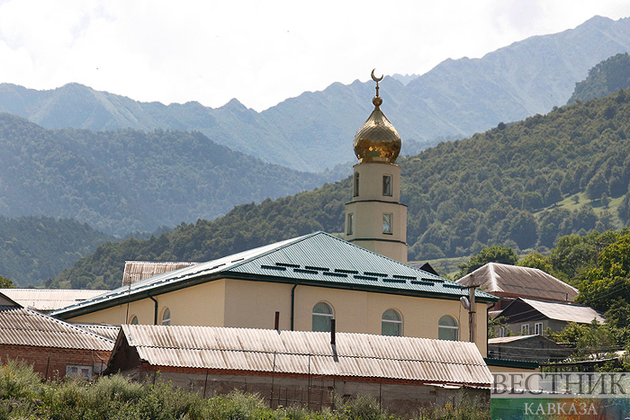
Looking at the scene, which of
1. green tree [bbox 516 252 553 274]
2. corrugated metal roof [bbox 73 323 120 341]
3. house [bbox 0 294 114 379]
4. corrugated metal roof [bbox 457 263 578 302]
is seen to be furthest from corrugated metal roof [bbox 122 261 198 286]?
green tree [bbox 516 252 553 274]

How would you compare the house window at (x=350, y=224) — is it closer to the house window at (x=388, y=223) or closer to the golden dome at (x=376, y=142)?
the house window at (x=388, y=223)

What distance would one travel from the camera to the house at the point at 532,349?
69562 millimetres

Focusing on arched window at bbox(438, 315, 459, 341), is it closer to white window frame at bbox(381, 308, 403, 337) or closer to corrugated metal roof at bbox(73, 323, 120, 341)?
white window frame at bbox(381, 308, 403, 337)

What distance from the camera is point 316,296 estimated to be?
38.2 metres

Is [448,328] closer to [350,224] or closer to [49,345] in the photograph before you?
[49,345]

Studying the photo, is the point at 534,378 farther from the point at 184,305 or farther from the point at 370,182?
the point at 370,182

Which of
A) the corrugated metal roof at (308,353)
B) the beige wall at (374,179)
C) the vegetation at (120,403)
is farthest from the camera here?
the beige wall at (374,179)

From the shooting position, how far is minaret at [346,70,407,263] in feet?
181

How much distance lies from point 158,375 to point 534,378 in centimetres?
1132

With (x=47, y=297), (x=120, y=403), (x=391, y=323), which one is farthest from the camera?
(x=47, y=297)

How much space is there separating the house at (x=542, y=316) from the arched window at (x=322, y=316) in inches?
1904

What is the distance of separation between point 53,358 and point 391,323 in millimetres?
13271

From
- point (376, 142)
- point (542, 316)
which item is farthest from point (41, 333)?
point (542, 316)

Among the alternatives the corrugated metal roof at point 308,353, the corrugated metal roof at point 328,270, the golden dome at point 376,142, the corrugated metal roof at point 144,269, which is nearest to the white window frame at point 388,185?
the golden dome at point 376,142
